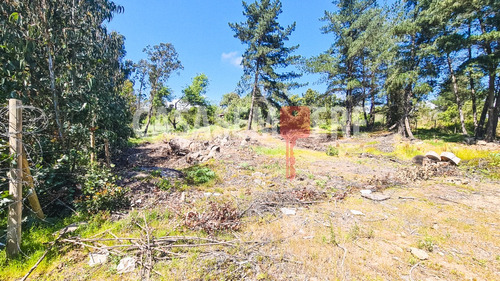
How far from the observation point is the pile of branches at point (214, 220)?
3135mm

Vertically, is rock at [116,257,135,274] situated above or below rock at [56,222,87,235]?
below

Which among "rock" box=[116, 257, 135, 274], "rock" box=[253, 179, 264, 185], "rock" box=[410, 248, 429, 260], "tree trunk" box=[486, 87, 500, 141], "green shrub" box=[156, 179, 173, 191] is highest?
"tree trunk" box=[486, 87, 500, 141]

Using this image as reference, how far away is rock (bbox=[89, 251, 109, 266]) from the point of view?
93.4 inches

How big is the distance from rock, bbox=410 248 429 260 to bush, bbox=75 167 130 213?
520 cm

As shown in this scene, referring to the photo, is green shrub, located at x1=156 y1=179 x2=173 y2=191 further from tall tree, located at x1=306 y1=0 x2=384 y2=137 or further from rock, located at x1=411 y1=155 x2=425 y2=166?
tall tree, located at x1=306 y1=0 x2=384 y2=137

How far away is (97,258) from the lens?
2432mm

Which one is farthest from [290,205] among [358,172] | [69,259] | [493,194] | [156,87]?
[156,87]

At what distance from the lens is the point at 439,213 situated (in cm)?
379

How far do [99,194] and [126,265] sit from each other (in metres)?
1.83

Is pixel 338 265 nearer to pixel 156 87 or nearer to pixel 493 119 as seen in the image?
pixel 493 119

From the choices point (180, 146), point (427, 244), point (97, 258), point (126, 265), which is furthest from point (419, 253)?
point (180, 146)

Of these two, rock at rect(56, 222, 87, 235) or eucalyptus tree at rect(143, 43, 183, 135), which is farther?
eucalyptus tree at rect(143, 43, 183, 135)

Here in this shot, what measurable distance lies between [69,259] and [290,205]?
3868 mm

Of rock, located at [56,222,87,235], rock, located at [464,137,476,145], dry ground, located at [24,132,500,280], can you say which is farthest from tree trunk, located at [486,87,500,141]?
rock, located at [56,222,87,235]
